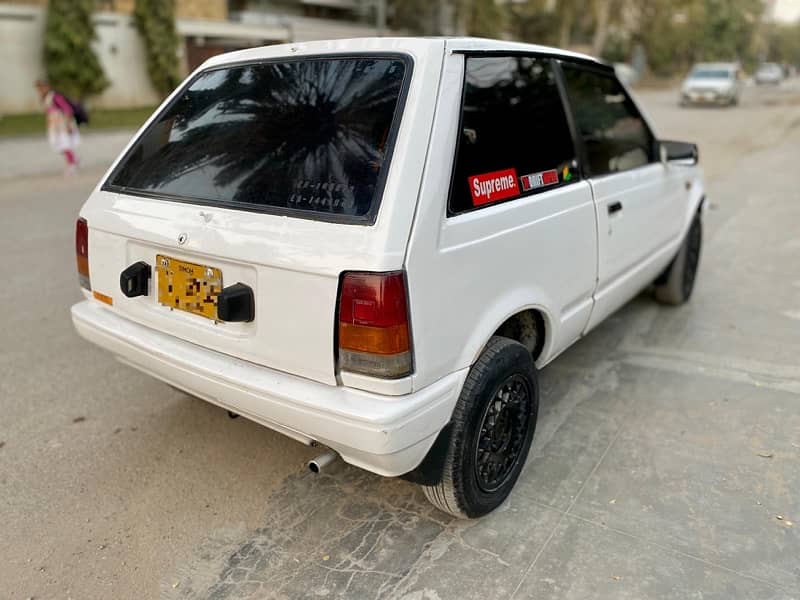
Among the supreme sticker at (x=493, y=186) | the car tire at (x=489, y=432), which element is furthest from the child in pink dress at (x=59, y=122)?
the car tire at (x=489, y=432)

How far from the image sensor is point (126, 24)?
76.5ft

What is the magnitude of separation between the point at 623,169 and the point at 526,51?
1047 mm

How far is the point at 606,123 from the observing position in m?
3.57

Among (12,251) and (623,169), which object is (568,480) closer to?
(623,169)

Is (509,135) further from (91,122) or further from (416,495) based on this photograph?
(91,122)

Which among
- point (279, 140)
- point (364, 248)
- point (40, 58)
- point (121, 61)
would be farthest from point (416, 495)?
point (121, 61)

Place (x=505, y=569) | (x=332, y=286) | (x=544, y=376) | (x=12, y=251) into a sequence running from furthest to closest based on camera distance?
(x=12, y=251) < (x=544, y=376) < (x=505, y=569) < (x=332, y=286)

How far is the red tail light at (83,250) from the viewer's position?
2.79 metres

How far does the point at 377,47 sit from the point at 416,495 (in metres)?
1.81

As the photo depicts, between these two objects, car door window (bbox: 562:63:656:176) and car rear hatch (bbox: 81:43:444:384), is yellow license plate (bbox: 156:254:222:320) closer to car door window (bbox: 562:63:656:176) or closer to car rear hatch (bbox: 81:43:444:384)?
car rear hatch (bbox: 81:43:444:384)

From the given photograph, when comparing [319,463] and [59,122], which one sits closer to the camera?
[319,463]

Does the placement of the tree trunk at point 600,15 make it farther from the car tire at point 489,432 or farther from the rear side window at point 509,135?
the car tire at point 489,432

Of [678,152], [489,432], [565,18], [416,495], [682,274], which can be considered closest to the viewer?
[489,432]

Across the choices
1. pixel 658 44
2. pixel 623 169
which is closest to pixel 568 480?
pixel 623 169
